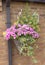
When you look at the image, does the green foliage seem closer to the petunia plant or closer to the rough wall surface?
the petunia plant

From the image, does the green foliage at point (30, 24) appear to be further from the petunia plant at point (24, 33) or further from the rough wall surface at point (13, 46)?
the rough wall surface at point (13, 46)

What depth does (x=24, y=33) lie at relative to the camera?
11.2 feet

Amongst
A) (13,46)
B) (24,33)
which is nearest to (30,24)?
(24,33)

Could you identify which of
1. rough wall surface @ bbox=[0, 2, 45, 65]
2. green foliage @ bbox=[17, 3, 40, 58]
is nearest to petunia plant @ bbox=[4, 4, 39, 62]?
green foliage @ bbox=[17, 3, 40, 58]

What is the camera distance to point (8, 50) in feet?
12.0

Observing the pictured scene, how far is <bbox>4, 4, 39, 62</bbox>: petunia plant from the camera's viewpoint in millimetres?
3428

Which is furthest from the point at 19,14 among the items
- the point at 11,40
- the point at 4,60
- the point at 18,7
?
the point at 4,60

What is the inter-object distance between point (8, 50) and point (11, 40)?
19 cm

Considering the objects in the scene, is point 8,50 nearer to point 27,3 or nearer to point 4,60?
point 4,60

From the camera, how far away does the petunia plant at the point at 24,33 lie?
3428 mm

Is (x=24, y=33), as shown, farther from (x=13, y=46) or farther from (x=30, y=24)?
(x=13, y=46)

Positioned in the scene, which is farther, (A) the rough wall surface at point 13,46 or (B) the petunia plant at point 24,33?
(A) the rough wall surface at point 13,46

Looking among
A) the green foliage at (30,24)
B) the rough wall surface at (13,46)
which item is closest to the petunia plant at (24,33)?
the green foliage at (30,24)

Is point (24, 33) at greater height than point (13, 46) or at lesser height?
greater
